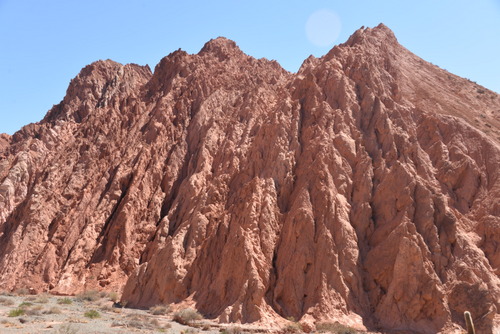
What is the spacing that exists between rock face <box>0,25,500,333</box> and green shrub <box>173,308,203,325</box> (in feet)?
3.95

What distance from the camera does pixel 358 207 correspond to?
89.3ft

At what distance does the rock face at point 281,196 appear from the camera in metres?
23.5

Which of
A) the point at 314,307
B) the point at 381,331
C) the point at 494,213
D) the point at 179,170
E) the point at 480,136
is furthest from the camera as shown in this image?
the point at 179,170

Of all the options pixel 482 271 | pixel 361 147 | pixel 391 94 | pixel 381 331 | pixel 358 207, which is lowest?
pixel 381 331

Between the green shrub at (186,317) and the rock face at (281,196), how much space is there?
3.95ft

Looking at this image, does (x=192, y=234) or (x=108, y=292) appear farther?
(x=108, y=292)

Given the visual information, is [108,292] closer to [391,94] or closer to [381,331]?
[381,331]

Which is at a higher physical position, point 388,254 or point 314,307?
point 388,254

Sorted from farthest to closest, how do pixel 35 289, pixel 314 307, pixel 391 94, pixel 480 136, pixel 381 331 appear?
pixel 391 94, pixel 35 289, pixel 480 136, pixel 314 307, pixel 381 331

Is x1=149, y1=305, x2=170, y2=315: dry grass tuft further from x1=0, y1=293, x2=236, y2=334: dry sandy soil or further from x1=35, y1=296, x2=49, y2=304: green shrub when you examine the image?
x1=35, y1=296, x2=49, y2=304: green shrub

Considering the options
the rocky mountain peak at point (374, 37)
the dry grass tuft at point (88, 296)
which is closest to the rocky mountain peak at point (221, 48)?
the rocky mountain peak at point (374, 37)

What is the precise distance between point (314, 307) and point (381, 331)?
11.0 feet

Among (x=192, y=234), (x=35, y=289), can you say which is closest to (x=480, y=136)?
(x=192, y=234)

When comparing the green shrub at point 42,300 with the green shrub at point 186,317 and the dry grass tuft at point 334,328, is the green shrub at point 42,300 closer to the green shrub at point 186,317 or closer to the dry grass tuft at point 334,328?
the green shrub at point 186,317
